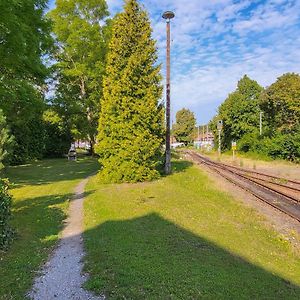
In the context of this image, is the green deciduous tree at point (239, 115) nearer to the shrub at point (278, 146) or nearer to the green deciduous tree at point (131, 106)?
the shrub at point (278, 146)

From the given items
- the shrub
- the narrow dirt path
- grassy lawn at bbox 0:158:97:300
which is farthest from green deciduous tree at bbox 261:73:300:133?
the narrow dirt path

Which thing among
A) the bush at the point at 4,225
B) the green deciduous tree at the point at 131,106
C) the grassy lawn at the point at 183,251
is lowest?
the grassy lawn at the point at 183,251

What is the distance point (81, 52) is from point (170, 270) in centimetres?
3562

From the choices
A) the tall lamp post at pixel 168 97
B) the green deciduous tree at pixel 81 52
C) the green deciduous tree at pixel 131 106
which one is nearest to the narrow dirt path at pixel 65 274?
the green deciduous tree at pixel 131 106

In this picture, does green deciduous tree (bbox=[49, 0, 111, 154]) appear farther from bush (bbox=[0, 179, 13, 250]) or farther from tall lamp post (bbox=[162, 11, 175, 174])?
bush (bbox=[0, 179, 13, 250])

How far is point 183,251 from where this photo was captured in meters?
8.20

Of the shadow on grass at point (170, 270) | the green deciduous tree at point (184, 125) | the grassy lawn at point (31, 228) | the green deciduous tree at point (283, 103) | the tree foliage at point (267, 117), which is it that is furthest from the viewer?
the green deciduous tree at point (184, 125)

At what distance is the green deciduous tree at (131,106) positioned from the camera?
19641 millimetres

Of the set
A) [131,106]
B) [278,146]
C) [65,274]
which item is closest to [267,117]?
[278,146]

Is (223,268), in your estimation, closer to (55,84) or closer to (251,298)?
A: (251,298)

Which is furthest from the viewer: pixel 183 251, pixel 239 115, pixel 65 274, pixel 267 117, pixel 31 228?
pixel 239 115

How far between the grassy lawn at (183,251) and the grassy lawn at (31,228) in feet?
3.23

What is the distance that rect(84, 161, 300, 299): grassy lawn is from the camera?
6.20 m

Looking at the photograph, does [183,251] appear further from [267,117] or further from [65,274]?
[267,117]
